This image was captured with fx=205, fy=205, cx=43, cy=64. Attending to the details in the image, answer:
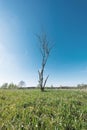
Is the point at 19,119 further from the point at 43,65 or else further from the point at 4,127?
the point at 43,65

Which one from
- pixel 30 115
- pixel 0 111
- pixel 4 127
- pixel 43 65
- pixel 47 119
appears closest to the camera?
pixel 4 127

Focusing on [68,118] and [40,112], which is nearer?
[68,118]

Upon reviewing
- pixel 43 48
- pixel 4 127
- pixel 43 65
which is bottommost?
pixel 4 127

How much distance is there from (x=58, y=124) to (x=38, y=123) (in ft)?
1.99

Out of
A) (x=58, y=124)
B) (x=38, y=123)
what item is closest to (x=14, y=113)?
(x=38, y=123)

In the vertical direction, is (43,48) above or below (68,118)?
above

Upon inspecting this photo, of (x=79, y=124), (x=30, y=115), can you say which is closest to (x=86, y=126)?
(x=79, y=124)

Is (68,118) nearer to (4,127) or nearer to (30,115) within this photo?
(30,115)

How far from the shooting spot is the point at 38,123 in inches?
239

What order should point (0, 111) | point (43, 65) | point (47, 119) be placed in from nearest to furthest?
point (47, 119)
point (0, 111)
point (43, 65)

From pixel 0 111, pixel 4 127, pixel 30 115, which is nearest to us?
pixel 4 127

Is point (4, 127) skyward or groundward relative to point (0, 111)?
groundward

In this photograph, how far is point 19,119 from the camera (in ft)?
21.0

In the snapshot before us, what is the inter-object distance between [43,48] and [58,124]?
93.4 feet
